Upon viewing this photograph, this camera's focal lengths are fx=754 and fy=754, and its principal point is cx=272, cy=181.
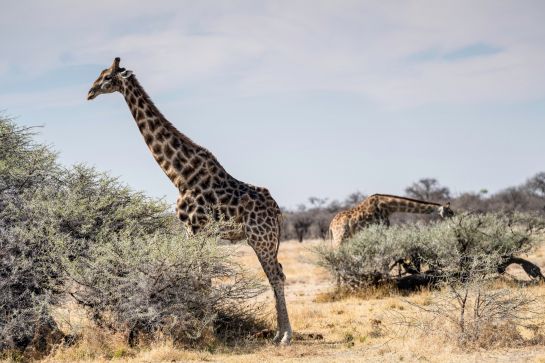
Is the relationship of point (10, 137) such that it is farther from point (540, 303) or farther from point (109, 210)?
point (540, 303)

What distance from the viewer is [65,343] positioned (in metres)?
8.43

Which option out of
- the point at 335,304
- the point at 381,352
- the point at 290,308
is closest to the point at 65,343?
the point at 381,352

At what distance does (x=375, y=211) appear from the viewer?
16344 millimetres

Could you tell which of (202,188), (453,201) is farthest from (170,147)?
(453,201)

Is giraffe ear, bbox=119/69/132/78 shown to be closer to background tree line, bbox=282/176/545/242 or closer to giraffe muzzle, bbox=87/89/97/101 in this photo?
giraffe muzzle, bbox=87/89/97/101

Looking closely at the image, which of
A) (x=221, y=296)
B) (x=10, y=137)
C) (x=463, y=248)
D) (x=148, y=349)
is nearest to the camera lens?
(x=148, y=349)

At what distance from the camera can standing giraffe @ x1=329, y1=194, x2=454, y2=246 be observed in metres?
16.1

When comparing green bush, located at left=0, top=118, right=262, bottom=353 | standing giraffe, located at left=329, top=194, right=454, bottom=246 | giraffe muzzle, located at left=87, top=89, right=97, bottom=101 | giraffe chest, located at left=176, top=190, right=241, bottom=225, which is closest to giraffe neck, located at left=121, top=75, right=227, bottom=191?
giraffe chest, located at left=176, top=190, right=241, bottom=225

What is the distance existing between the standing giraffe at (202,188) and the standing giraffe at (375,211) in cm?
650

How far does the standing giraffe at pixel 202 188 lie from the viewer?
9.33 meters

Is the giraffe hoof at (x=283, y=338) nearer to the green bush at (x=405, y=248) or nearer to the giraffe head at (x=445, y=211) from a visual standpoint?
the green bush at (x=405, y=248)

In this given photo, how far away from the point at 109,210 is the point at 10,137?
62.3 inches

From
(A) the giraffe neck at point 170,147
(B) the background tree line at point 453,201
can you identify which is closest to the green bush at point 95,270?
(A) the giraffe neck at point 170,147

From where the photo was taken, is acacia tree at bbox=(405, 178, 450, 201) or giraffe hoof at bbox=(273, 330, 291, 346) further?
acacia tree at bbox=(405, 178, 450, 201)
